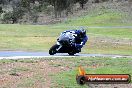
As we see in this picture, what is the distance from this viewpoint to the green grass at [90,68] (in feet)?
43.4

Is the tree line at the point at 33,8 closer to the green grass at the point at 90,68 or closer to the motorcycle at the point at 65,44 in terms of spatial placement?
the motorcycle at the point at 65,44

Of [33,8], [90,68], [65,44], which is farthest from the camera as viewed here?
[33,8]

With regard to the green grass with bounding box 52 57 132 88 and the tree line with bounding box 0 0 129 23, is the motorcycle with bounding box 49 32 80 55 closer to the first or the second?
the green grass with bounding box 52 57 132 88

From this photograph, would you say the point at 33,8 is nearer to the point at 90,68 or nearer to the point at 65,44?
the point at 65,44

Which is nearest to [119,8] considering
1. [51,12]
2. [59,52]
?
[51,12]

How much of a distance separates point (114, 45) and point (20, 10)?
53380mm

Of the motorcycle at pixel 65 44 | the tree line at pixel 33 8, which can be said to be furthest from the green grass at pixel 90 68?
the tree line at pixel 33 8

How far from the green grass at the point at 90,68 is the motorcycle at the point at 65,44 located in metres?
2.84

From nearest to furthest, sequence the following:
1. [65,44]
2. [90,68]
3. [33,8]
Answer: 1. [90,68]
2. [65,44]
3. [33,8]

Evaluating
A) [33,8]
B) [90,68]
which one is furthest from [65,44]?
[33,8]

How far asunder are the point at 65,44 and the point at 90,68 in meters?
5.68

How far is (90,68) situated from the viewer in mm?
16188

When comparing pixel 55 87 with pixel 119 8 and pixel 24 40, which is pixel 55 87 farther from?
pixel 119 8

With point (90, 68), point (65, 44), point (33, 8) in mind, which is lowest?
point (33, 8)
